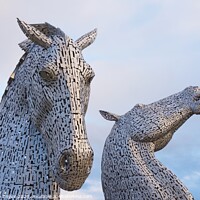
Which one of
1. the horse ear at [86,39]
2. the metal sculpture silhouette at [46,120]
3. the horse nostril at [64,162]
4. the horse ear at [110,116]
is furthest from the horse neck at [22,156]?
the horse ear at [110,116]

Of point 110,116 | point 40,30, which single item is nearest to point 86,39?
point 40,30

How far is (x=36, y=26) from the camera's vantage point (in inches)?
79.0

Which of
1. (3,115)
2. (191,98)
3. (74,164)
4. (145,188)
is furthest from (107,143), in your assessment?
(74,164)

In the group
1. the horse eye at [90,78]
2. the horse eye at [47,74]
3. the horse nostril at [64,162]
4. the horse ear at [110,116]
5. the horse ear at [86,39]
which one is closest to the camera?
the horse nostril at [64,162]

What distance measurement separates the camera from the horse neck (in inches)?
72.6

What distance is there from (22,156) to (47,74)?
394 millimetres

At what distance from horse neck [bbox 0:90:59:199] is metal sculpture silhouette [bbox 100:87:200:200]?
114 inches

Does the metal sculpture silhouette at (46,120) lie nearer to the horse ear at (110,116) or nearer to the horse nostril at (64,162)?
the horse nostril at (64,162)

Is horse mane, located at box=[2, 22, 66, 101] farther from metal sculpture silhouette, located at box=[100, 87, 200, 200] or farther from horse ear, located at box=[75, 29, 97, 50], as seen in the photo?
metal sculpture silhouette, located at box=[100, 87, 200, 200]

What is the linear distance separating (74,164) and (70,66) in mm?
438

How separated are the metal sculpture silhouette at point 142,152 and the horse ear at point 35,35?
3048 mm

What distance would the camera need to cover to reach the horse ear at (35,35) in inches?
73.1

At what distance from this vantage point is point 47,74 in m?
1.79

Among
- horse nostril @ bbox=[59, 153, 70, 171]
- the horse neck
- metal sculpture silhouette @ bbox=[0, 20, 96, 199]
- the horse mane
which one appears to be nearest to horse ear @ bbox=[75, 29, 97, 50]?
metal sculpture silhouette @ bbox=[0, 20, 96, 199]
